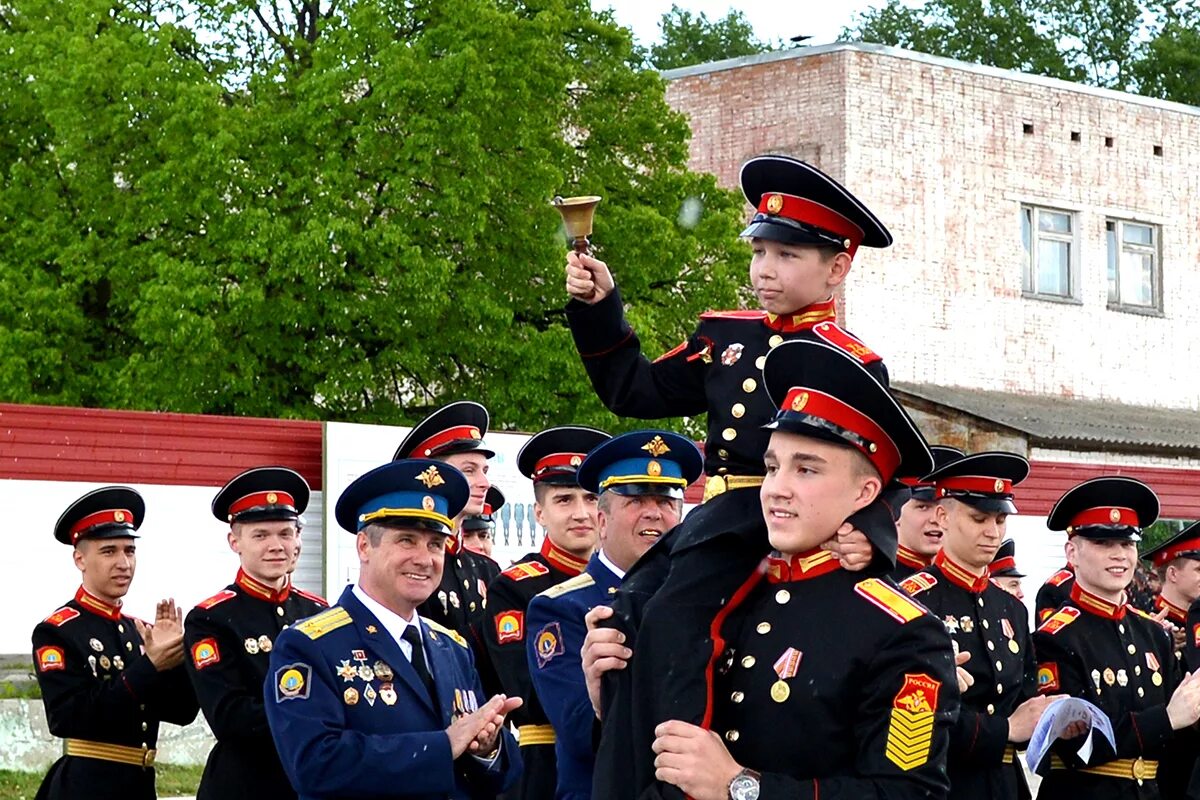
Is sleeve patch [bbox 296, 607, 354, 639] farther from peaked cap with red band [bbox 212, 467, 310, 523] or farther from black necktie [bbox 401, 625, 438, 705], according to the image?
peaked cap with red band [bbox 212, 467, 310, 523]

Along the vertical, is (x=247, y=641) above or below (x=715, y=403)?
below

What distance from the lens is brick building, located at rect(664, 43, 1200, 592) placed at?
31219 millimetres

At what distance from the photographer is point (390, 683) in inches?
257

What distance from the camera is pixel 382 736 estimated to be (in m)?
6.36

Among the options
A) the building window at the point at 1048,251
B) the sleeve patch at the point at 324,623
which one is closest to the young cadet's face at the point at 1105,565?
the sleeve patch at the point at 324,623

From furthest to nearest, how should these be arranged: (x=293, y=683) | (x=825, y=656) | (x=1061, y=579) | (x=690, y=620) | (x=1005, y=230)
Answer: (x=1005, y=230)
(x=1061, y=579)
(x=293, y=683)
(x=690, y=620)
(x=825, y=656)

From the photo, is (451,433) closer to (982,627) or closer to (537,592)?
(537,592)

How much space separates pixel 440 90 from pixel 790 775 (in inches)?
726

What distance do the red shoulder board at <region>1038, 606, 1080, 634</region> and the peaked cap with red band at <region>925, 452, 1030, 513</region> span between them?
52cm

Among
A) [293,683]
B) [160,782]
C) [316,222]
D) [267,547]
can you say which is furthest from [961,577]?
[316,222]

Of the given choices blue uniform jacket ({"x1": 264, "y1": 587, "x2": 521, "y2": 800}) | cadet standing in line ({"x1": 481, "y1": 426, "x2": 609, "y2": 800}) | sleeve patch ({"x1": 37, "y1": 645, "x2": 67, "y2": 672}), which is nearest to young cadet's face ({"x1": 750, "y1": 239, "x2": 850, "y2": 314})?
blue uniform jacket ({"x1": 264, "y1": 587, "x2": 521, "y2": 800})

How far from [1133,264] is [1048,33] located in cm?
Result: 2623

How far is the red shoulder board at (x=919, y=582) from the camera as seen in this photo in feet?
29.5

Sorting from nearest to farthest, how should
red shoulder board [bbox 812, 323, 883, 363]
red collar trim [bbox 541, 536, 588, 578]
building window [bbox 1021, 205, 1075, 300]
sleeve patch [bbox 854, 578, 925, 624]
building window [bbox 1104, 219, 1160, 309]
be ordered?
sleeve patch [bbox 854, 578, 925, 624]
red shoulder board [bbox 812, 323, 883, 363]
red collar trim [bbox 541, 536, 588, 578]
building window [bbox 1021, 205, 1075, 300]
building window [bbox 1104, 219, 1160, 309]
